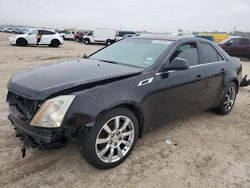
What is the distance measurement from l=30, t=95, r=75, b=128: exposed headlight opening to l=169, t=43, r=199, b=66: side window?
74.1 inches

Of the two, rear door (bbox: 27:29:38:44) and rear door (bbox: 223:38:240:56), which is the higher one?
rear door (bbox: 223:38:240:56)

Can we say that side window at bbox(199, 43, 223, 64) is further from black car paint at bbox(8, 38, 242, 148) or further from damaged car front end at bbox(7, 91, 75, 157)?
damaged car front end at bbox(7, 91, 75, 157)

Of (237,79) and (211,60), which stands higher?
(211,60)

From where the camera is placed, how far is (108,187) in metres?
2.81

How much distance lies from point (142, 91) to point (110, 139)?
74 centimetres

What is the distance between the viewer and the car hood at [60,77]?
9.17 feet

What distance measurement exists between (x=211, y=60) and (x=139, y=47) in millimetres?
1439

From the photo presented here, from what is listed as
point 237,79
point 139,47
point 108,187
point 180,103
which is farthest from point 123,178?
point 237,79

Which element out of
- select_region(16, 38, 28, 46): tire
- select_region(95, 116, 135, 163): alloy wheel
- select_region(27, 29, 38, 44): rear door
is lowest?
select_region(16, 38, 28, 46): tire

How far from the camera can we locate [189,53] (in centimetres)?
420

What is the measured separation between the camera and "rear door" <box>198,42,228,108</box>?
4409 millimetres

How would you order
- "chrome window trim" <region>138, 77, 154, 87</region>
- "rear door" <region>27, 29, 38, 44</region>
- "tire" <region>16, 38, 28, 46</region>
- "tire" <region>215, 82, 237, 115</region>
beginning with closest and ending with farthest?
1. "chrome window trim" <region>138, 77, 154, 87</region>
2. "tire" <region>215, 82, 237, 115</region>
3. "tire" <region>16, 38, 28, 46</region>
4. "rear door" <region>27, 29, 38, 44</region>

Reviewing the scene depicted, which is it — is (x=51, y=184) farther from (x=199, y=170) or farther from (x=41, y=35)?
(x=41, y=35)

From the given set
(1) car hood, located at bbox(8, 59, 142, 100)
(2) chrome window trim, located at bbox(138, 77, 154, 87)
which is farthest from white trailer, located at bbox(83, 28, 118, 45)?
(2) chrome window trim, located at bbox(138, 77, 154, 87)
